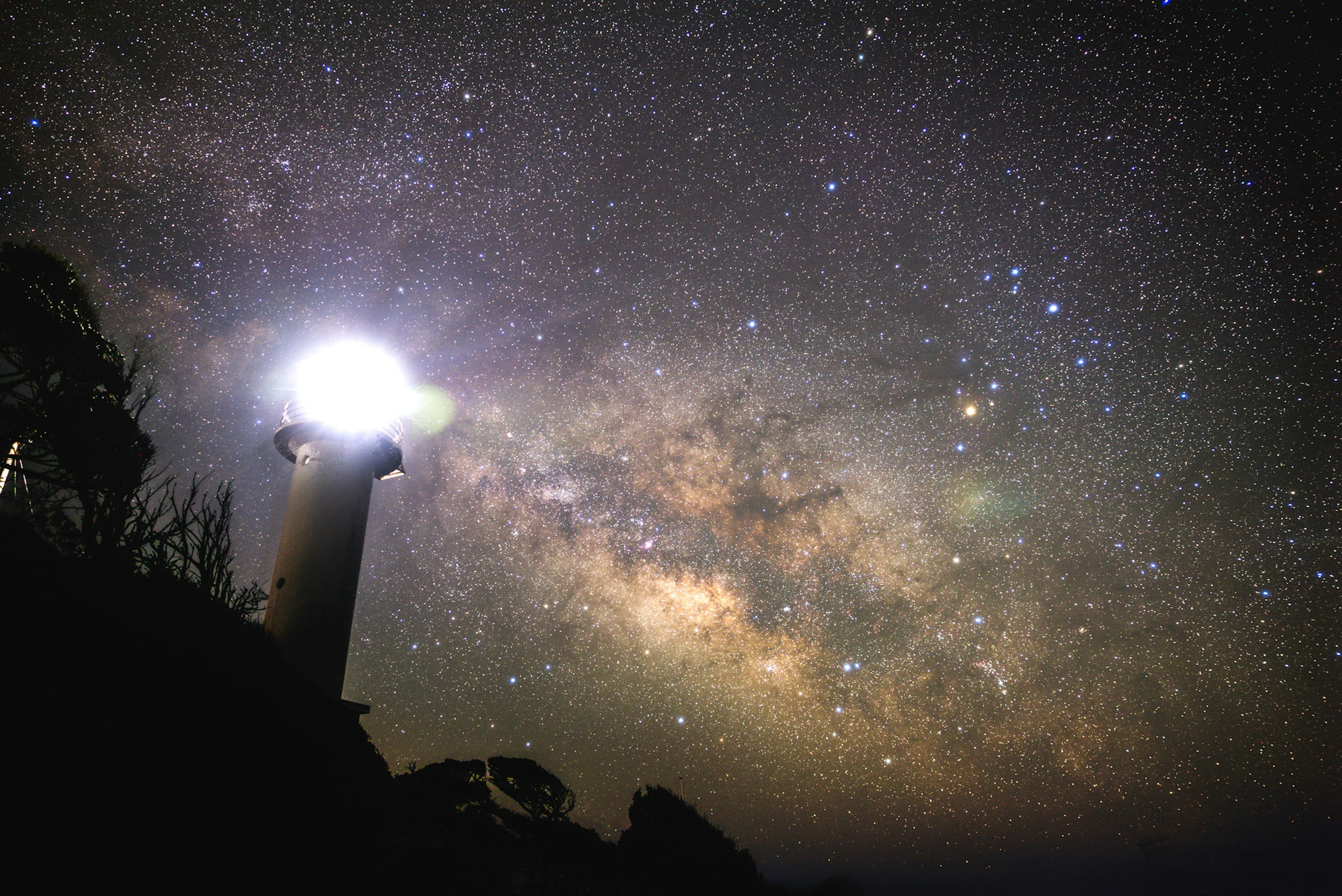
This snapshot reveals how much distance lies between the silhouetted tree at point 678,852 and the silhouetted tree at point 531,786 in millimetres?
918

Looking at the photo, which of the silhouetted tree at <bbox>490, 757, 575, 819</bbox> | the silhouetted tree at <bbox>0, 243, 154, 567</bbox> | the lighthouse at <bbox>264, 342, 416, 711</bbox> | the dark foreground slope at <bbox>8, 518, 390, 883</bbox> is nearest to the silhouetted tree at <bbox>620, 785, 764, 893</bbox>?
the silhouetted tree at <bbox>490, 757, 575, 819</bbox>

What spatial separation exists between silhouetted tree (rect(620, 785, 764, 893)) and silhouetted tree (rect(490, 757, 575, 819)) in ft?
3.01

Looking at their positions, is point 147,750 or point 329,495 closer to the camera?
point 147,750

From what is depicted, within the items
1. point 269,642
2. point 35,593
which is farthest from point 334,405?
point 35,593

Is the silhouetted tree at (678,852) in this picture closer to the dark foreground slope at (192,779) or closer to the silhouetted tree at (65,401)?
the dark foreground slope at (192,779)

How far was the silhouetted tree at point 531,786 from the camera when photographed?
22.4ft

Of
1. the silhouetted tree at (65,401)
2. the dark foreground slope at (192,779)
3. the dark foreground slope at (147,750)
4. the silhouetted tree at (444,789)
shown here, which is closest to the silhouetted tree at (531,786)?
the silhouetted tree at (444,789)

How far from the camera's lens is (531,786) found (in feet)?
23.3

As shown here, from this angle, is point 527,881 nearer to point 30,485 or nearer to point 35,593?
point 35,593

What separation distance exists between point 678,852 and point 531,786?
2.02m

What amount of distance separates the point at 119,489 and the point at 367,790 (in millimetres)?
7194

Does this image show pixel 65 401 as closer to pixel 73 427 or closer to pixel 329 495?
pixel 73 427

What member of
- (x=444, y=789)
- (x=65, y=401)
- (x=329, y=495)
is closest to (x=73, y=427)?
(x=65, y=401)

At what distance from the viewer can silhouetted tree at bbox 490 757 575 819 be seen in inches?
269
